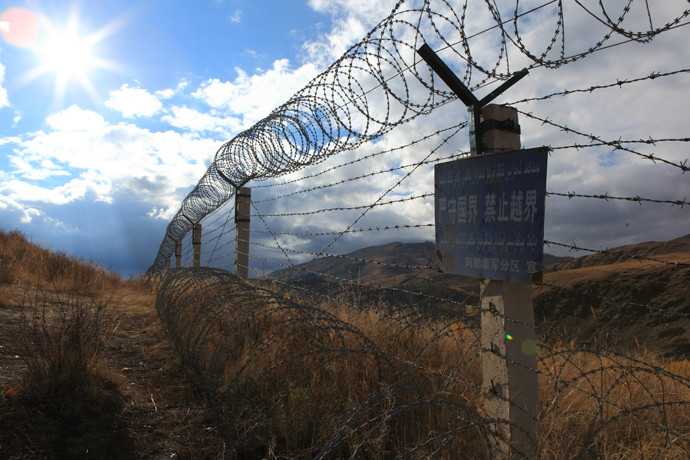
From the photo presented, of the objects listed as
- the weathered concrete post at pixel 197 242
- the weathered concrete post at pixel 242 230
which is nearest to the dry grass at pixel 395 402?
the weathered concrete post at pixel 242 230

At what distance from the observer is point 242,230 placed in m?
6.42

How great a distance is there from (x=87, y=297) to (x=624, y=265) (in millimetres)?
10107

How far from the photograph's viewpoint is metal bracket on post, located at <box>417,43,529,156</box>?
6.97 feet

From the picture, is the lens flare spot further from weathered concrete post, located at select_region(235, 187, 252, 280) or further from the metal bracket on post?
weathered concrete post, located at select_region(235, 187, 252, 280)

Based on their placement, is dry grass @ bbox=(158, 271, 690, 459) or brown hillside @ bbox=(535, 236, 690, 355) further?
brown hillside @ bbox=(535, 236, 690, 355)

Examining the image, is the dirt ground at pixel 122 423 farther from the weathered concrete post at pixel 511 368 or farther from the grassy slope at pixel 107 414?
the weathered concrete post at pixel 511 368

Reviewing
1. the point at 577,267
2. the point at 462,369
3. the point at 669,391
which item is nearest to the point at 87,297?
the point at 462,369

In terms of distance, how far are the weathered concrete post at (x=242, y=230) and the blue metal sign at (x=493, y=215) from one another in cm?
453

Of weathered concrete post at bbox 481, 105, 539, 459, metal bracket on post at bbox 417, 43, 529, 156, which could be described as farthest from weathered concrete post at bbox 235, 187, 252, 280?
weathered concrete post at bbox 481, 105, 539, 459

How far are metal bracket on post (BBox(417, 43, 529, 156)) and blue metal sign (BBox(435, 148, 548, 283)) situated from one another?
5.5 inches

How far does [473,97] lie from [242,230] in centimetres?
476

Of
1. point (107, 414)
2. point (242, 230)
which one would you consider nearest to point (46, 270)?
point (242, 230)

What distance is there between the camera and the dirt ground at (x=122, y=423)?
2387mm

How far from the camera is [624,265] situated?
8547mm
